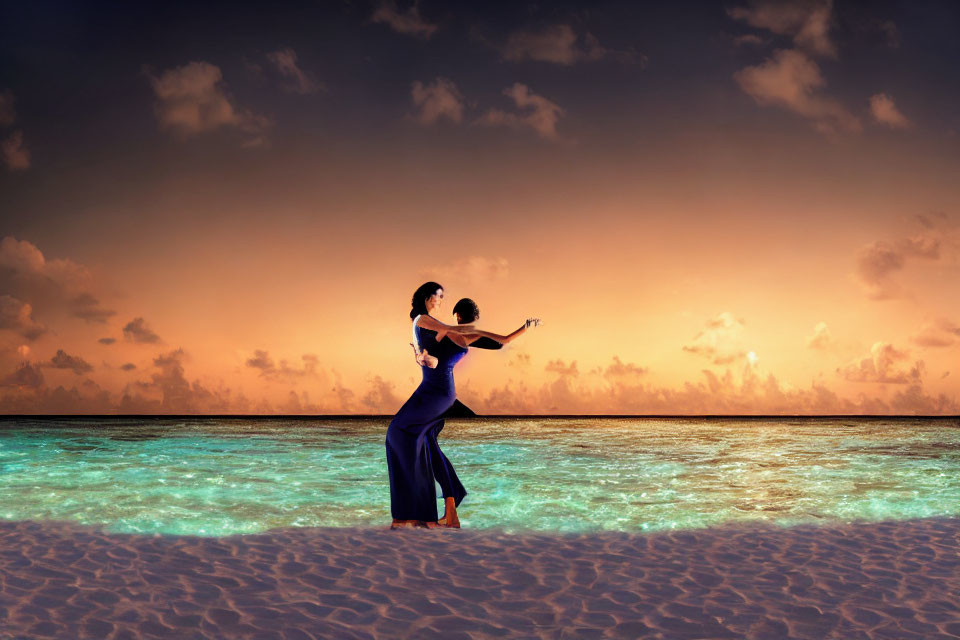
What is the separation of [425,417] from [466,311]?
1233 millimetres

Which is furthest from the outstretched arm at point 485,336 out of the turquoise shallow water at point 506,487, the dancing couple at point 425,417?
the turquoise shallow water at point 506,487

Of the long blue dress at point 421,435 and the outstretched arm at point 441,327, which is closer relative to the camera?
the outstretched arm at point 441,327

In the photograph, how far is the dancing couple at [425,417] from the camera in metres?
8.80

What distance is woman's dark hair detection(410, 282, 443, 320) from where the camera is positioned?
8.72m

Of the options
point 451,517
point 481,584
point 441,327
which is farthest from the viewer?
point 451,517

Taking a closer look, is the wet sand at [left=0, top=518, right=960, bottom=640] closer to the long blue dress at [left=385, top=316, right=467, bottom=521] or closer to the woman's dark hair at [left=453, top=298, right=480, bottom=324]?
the long blue dress at [left=385, top=316, right=467, bottom=521]

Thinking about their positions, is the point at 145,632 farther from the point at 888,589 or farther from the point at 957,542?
the point at 957,542

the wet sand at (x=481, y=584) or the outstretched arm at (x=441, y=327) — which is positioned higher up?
the outstretched arm at (x=441, y=327)

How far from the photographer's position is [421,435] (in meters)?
8.91

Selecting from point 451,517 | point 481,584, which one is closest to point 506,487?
point 451,517

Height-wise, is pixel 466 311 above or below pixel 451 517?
above

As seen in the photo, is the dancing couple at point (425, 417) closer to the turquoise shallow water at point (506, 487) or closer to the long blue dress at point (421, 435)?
the long blue dress at point (421, 435)

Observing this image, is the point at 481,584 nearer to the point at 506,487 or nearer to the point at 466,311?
the point at 466,311

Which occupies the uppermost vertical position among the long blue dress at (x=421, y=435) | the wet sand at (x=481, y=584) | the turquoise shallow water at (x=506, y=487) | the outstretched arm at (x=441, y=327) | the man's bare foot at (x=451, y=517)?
the outstretched arm at (x=441, y=327)
